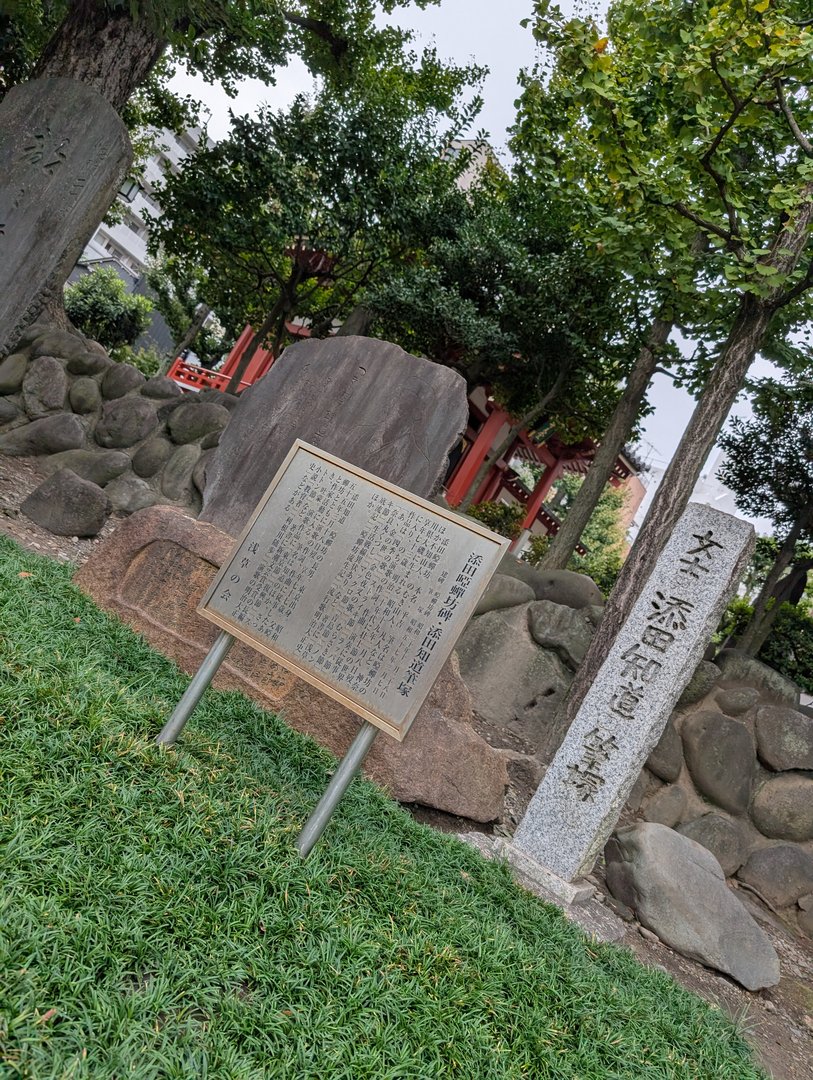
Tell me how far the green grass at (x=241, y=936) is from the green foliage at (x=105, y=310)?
68.5ft

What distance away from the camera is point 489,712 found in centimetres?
827

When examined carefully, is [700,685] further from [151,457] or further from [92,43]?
[92,43]

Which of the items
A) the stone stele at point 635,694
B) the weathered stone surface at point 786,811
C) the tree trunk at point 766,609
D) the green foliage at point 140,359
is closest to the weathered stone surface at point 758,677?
the weathered stone surface at point 786,811

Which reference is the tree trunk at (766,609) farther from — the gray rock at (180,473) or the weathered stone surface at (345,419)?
the gray rock at (180,473)

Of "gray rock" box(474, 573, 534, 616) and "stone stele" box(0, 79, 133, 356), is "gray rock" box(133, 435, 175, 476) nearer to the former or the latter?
"stone stele" box(0, 79, 133, 356)

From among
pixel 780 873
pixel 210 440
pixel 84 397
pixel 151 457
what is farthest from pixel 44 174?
pixel 780 873

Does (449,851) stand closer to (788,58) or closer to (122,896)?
(122,896)

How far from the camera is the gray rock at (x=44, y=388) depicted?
8.53m

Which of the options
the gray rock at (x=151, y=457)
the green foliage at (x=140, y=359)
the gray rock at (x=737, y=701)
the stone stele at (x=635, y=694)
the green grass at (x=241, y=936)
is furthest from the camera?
the green foliage at (x=140, y=359)

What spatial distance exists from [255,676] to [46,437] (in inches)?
184

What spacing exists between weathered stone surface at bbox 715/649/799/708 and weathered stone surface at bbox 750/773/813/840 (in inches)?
42.9

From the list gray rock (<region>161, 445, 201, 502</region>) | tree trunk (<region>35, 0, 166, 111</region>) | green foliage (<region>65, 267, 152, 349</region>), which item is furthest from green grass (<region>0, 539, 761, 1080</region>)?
green foliage (<region>65, 267, 152, 349</region>)

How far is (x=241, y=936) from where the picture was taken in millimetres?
2482

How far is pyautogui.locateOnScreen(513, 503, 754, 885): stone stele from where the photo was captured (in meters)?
5.18
